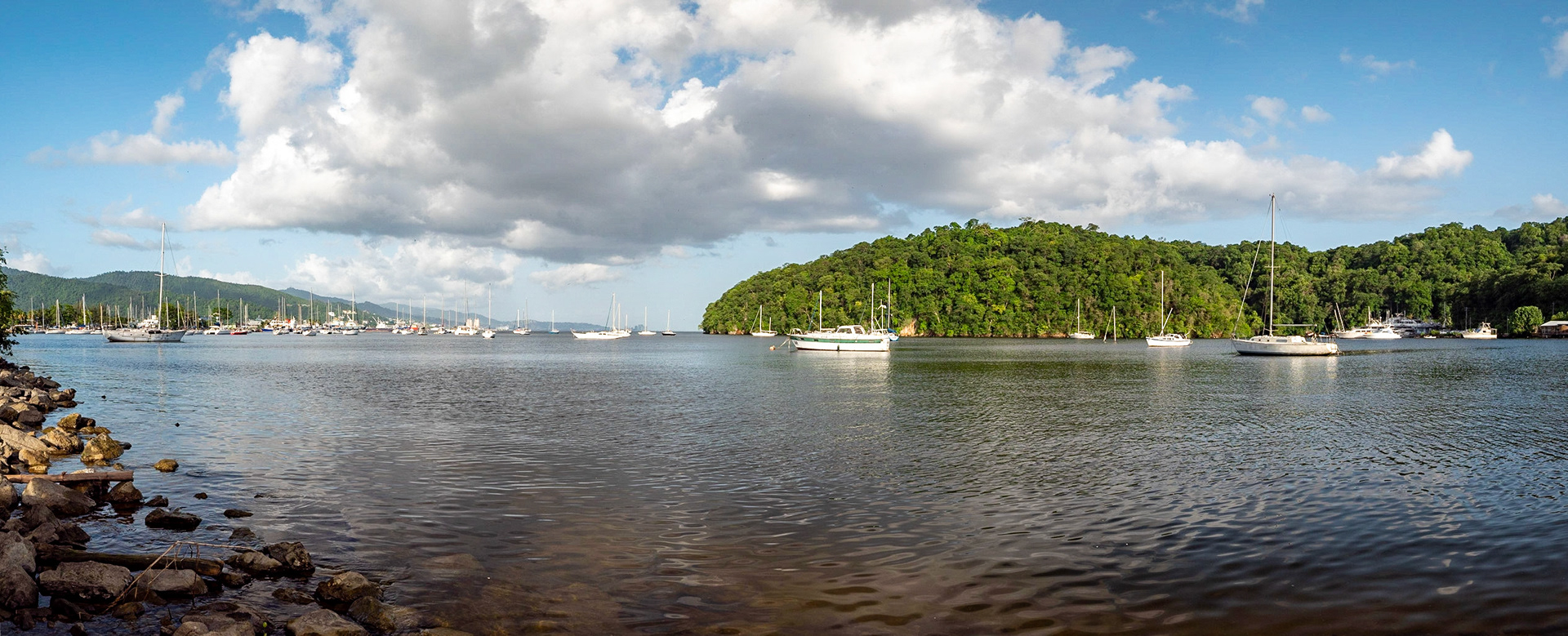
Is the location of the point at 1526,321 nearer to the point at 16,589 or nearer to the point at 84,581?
the point at 84,581

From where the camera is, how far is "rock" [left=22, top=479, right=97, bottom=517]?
14.7m

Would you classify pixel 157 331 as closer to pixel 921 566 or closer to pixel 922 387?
pixel 922 387

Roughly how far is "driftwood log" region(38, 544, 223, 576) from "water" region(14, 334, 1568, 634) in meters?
1.17

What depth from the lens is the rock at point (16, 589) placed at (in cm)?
1012

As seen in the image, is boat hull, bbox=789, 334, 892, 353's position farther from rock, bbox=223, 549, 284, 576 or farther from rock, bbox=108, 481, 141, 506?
rock, bbox=223, 549, 284, 576

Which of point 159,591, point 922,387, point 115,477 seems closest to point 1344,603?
point 159,591

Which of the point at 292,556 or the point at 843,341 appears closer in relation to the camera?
the point at 292,556

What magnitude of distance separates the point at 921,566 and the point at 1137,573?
10.1 ft

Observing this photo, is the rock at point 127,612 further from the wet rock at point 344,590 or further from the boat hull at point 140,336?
the boat hull at point 140,336

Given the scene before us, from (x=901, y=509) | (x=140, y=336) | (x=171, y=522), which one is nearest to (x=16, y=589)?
(x=171, y=522)

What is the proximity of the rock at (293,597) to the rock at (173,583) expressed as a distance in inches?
40.0

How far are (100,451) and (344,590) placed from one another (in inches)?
666

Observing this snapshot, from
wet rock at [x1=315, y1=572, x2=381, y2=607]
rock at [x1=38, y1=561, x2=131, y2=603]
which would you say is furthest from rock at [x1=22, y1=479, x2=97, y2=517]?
wet rock at [x1=315, y1=572, x2=381, y2=607]

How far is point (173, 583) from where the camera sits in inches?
432
